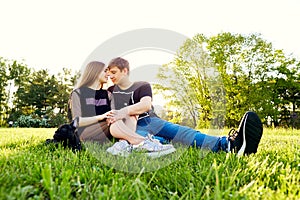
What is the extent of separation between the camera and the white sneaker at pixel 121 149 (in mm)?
2464

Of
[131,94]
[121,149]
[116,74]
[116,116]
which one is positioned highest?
[116,74]

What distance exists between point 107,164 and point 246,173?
0.87 meters

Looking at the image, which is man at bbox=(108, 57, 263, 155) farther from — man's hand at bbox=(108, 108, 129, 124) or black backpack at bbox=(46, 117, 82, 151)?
black backpack at bbox=(46, 117, 82, 151)

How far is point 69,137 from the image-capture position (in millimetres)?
2822

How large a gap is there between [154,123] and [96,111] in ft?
2.22

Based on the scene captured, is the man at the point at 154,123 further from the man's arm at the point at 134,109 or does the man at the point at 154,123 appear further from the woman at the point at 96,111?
the woman at the point at 96,111

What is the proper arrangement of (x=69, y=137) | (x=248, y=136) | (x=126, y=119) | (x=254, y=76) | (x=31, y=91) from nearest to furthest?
(x=248, y=136)
(x=69, y=137)
(x=126, y=119)
(x=254, y=76)
(x=31, y=91)

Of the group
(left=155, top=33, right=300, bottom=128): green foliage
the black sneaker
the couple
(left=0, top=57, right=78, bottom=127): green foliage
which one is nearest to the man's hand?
the couple

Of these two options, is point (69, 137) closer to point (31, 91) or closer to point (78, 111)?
point (78, 111)

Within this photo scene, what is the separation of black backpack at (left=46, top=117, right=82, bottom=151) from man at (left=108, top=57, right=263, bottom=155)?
363 millimetres

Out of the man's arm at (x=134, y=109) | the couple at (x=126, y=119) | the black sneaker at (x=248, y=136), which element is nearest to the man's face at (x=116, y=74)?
the couple at (x=126, y=119)

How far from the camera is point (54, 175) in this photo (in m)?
1.61

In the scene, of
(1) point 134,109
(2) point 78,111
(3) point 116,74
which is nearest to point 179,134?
(1) point 134,109

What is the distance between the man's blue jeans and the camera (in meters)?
2.76
